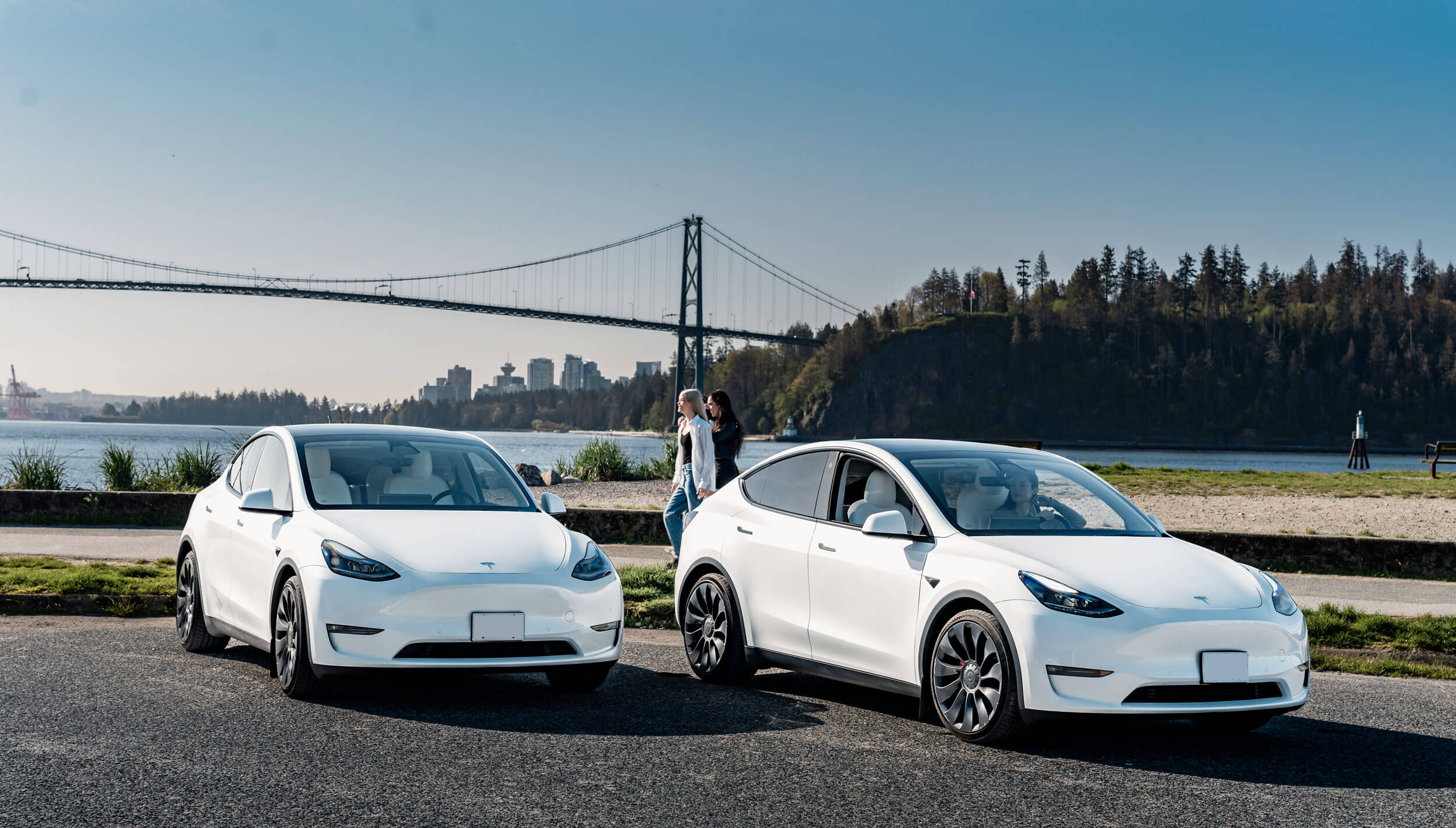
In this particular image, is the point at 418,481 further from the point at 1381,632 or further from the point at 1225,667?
the point at 1381,632

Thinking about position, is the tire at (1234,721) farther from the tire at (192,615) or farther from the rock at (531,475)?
the rock at (531,475)

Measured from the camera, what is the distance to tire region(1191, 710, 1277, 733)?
6164 mm

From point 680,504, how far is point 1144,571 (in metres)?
6.61

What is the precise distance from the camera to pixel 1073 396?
185 meters

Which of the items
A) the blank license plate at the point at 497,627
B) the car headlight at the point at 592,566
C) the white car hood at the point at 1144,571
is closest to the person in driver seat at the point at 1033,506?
the white car hood at the point at 1144,571

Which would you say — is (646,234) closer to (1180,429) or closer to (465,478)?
(1180,429)

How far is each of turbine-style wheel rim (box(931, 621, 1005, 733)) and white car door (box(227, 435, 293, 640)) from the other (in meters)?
3.75

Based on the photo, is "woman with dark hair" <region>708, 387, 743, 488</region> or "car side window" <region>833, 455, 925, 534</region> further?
"woman with dark hair" <region>708, 387, 743, 488</region>

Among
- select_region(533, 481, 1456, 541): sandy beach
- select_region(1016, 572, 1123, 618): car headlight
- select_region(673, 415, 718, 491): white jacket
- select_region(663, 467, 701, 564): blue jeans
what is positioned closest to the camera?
select_region(1016, 572, 1123, 618): car headlight

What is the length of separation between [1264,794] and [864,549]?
2365 millimetres

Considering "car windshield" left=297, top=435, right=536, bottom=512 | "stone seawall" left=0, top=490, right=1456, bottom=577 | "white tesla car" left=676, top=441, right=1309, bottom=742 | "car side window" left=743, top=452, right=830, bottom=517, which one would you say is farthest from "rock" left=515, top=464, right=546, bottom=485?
"white tesla car" left=676, top=441, right=1309, bottom=742

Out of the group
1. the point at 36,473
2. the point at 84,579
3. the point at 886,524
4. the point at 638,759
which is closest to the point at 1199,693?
the point at 886,524

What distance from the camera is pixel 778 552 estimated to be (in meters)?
7.78

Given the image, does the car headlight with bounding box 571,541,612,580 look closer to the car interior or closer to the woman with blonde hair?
the car interior
